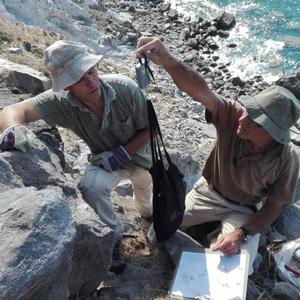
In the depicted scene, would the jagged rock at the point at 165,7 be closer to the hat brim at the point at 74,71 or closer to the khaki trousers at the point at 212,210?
the khaki trousers at the point at 212,210

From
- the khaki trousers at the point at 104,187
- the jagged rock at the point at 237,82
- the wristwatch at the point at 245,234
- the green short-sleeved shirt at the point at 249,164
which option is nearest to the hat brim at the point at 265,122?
the green short-sleeved shirt at the point at 249,164

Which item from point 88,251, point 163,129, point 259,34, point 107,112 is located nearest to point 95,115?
point 107,112

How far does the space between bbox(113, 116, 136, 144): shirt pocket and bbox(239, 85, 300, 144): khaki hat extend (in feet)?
3.85

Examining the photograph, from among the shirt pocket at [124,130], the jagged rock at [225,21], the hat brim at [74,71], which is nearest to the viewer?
the hat brim at [74,71]

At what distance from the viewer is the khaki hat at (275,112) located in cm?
455

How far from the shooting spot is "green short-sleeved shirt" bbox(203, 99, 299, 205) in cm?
489

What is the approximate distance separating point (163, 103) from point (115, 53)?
5.42 meters

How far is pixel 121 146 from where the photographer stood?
5156 millimetres

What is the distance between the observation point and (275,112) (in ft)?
15.0

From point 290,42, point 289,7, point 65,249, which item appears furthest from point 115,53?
point 65,249

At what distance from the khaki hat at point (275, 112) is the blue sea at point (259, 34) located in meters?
16.2

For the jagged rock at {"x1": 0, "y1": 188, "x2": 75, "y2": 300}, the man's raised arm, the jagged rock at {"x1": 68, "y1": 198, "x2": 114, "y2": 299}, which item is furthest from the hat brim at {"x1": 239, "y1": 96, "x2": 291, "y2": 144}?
the jagged rock at {"x1": 0, "y1": 188, "x2": 75, "y2": 300}

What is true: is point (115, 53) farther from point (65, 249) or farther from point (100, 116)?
point (65, 249)

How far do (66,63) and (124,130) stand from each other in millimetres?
952
